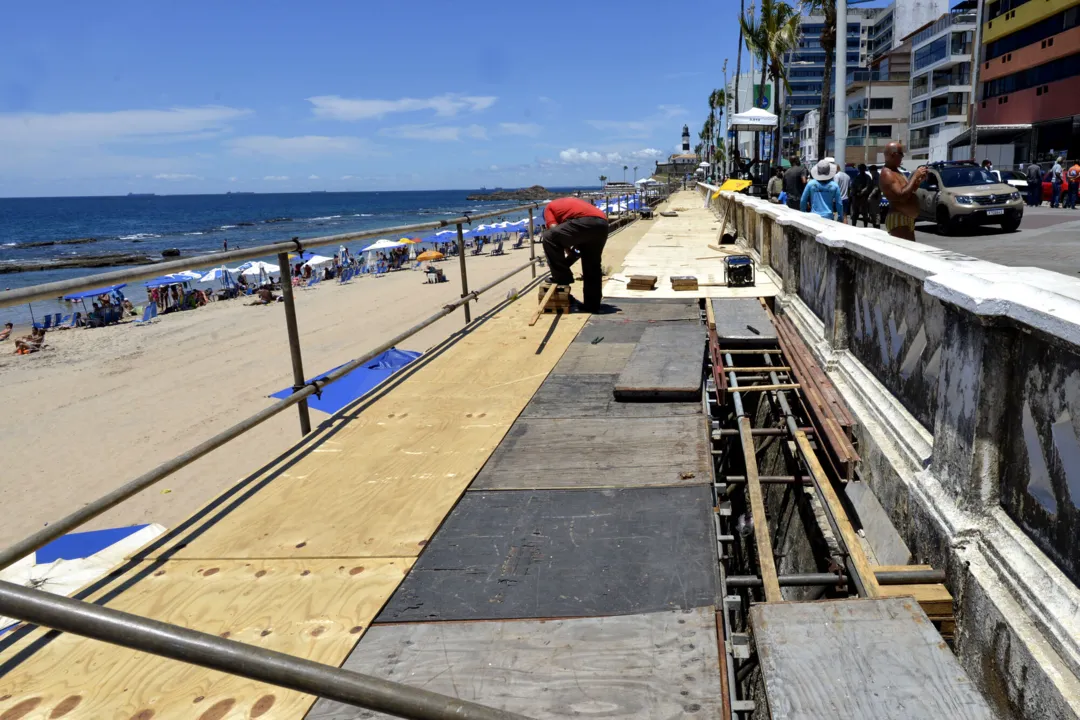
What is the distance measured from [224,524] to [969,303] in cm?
358

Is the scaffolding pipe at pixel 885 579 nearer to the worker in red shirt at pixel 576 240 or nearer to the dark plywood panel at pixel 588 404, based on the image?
the dark plywood panel at pixel 588 404

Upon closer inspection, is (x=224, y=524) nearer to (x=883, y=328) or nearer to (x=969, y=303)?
(x=969, y=303)

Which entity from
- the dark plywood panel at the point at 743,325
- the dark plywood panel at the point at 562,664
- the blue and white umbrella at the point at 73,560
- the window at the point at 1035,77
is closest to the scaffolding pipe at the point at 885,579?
the dark plywood panel at the point at 562,664

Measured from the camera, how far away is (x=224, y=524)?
3664 millimetres

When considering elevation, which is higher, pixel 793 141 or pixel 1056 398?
pixel 793 141

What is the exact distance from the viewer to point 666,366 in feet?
19.3

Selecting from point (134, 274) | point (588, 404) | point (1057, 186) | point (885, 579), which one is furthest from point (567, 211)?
point (1057, 186)

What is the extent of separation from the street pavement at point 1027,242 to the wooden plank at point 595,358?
9.38m

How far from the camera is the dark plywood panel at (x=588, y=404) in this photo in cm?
506

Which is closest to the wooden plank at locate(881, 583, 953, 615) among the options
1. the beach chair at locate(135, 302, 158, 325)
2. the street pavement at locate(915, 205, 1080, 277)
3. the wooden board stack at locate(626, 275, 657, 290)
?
the wooden board stack at locate(626, 275, 657, 290)

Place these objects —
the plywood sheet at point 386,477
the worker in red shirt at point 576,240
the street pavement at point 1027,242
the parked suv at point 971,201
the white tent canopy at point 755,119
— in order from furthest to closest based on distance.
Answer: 1. the white tent canopy at point 755,119
2. the parked suv at point 971,201
3. the street pavement at point 1027,242
4. the worker in red shirt at point 576,240
5. the plywood sheet at point 386,477

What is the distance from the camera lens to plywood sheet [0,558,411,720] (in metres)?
2.37

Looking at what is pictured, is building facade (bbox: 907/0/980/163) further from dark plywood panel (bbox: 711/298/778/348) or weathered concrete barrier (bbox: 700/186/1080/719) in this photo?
weathered concrete barrier (bbox: 700/186/1080/719)

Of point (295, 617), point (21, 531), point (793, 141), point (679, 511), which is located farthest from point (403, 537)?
point (793, 141)
